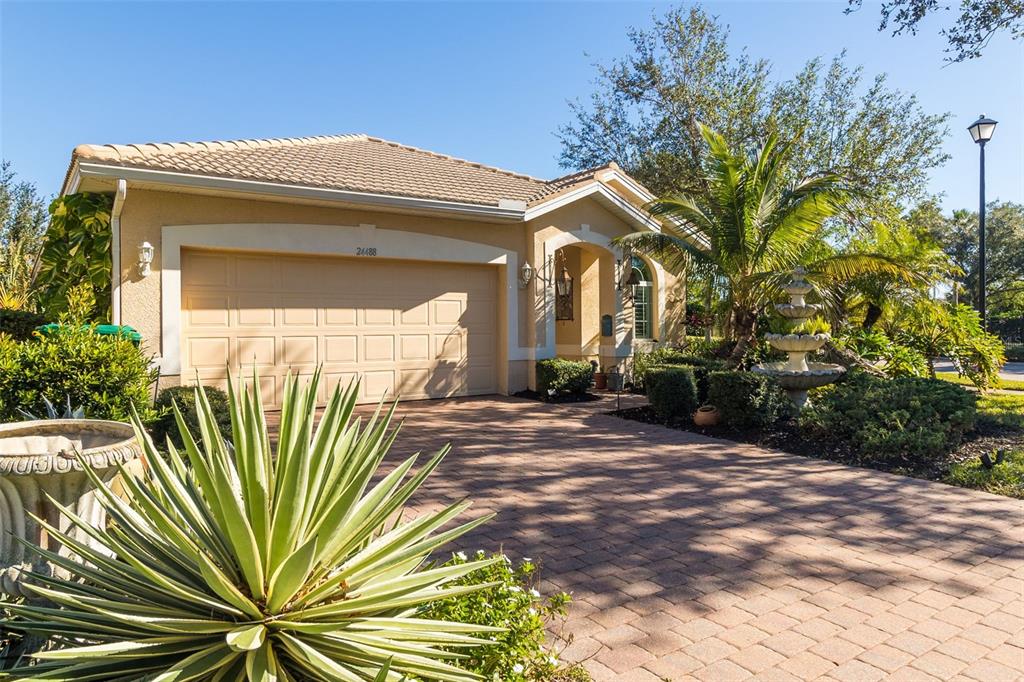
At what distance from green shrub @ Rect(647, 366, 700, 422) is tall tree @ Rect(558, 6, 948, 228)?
12.1m

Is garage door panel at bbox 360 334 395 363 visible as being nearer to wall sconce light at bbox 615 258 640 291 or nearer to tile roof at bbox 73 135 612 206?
tile roof at bbox 73 135 612 206

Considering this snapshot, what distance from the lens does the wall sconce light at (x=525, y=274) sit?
42.9 ft

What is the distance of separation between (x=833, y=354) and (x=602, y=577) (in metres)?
10.2

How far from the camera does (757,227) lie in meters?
11.3

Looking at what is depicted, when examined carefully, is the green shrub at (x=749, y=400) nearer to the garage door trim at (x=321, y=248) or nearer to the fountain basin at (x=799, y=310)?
the fountain basin at (x=799, y=310)

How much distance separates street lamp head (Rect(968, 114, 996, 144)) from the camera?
14008 millimetres

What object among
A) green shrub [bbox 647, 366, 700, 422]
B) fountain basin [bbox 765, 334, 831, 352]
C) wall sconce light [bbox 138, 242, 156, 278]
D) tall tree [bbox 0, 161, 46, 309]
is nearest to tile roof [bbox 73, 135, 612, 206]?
wall sconce light [bbox 138, 242, 156, 278]

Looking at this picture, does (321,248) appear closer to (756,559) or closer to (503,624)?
(756,559)

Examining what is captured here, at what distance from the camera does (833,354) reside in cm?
1250

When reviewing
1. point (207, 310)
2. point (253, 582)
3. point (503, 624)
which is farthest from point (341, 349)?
point (253, 582)

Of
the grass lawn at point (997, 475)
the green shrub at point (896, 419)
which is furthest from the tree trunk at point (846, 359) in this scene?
the grass lawn at point (997, 475)

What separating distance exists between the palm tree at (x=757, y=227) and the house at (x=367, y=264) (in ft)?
9.58

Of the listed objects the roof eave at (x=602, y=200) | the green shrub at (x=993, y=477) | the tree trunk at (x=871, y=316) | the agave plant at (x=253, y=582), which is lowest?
the green shrub at (x=993, y=477)

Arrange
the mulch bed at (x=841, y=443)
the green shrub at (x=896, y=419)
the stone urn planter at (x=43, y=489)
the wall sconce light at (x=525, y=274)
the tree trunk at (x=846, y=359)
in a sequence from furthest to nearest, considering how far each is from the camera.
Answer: the wall sconce light at (x=525, y=274)
the tree trunk at (x=846, y=359)
the green shrub at (x=896, y=419)
the mulch bed at (x=841, y=443)
the stone urn planter at (x=43, y=489)
